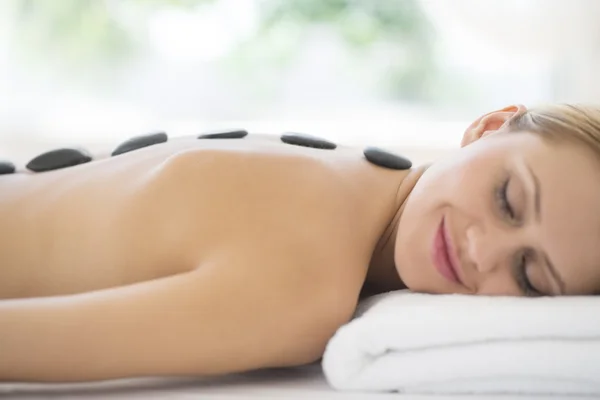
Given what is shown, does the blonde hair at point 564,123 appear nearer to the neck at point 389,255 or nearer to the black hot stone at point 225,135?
the neck at point 389,255

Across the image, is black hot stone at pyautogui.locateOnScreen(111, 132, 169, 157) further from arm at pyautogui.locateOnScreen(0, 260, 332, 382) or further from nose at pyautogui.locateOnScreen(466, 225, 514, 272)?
nose at pyautogui.locateOnScreen(466, 225, 514, 272)

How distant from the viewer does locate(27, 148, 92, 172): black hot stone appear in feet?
3.42

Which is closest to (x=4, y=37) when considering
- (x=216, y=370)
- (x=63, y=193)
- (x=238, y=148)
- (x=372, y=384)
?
(x=63, y=193)

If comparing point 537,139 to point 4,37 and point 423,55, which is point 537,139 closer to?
point 423,55

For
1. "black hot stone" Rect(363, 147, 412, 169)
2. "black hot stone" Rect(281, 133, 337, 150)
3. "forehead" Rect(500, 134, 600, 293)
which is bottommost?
"forehead" Rect(500, 134, 600, 293)

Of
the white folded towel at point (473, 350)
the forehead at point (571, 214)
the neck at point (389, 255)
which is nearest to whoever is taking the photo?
the white folded towel at point (473, 350)

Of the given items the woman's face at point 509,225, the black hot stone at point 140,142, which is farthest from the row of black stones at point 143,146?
the woman's face at point 509,225

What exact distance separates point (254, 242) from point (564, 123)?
0.42 m

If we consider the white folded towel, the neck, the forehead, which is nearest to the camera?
the white folded towel

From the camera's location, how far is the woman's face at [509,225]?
2.81ft

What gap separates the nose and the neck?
0.48 ft

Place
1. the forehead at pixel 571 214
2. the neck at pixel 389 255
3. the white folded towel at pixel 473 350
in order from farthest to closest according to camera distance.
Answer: the neck at pixel 389 255 → the forehead at pixel 571 214 → the white folded towel at pixel 473 350

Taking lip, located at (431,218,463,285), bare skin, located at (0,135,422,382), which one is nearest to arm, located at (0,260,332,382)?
bare skin, located at (0,135,422,382)

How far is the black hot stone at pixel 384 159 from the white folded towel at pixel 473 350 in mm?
322
